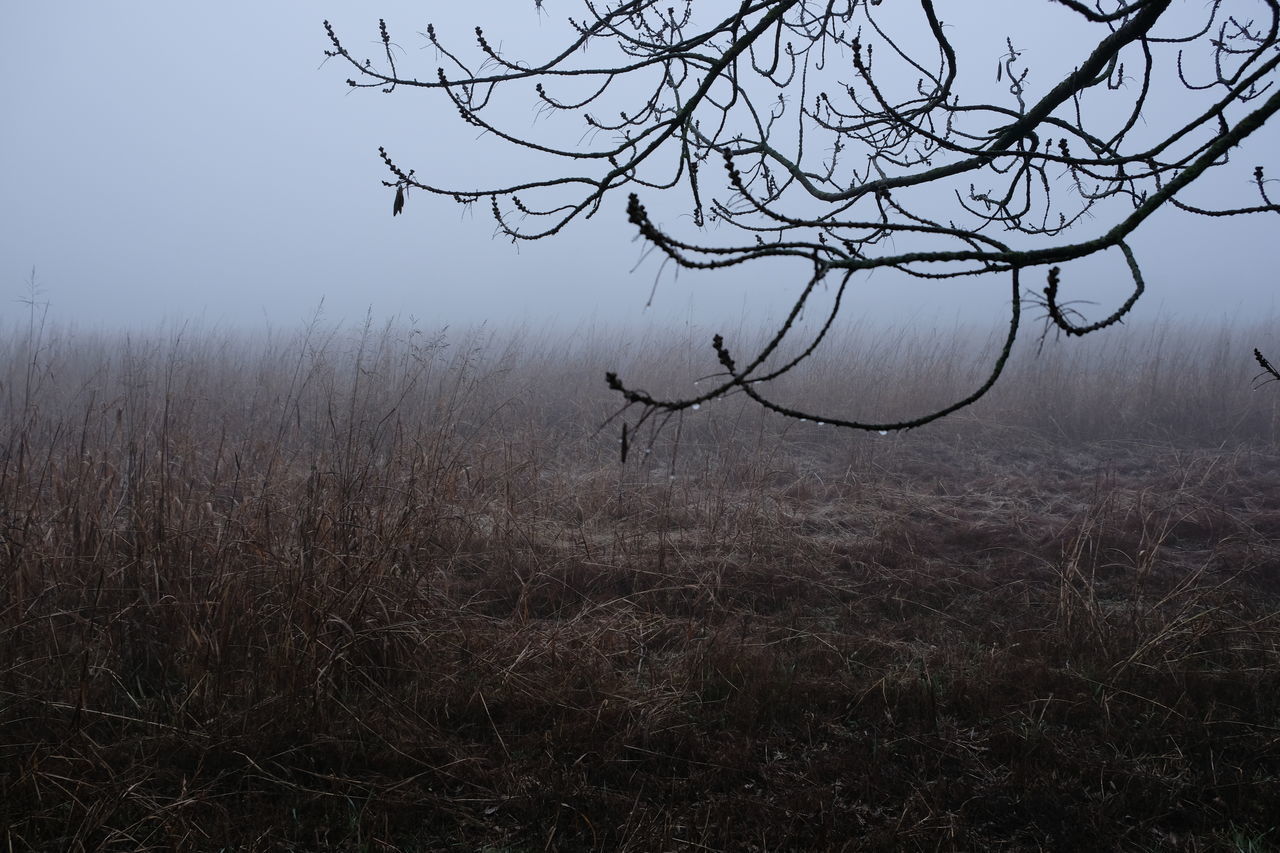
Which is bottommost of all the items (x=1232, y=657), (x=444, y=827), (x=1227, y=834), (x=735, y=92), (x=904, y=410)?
(x=444, y=827)

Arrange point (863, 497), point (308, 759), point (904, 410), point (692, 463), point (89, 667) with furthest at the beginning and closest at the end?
point (904, 410) → point (692, 463) → point (863, 497) → point (89, 667) → point (308, 759)

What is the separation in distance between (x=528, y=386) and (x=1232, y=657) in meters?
6.22

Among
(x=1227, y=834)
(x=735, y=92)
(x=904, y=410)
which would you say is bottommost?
(x=1227, y=834)

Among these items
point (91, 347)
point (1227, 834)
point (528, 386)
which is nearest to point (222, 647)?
point (1227, 834)

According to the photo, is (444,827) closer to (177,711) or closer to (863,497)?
(177,711)

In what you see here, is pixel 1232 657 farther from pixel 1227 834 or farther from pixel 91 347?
pixel 91 347

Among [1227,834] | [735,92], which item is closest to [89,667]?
[735,92]

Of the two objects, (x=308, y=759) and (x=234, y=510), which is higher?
(x=234, y=510)

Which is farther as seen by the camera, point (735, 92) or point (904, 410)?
point (904, 410)

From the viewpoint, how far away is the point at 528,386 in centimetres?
794

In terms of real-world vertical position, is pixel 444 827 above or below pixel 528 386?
below

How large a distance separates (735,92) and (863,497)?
3178 mm

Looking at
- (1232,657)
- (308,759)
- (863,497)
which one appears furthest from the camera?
(863,497)

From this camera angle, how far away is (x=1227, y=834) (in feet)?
6.61
